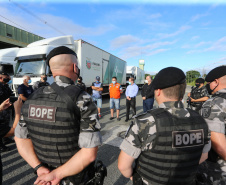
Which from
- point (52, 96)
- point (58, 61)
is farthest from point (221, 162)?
point (58, 61)

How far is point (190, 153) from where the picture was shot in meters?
1.04

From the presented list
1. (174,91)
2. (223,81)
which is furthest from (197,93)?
(174,91)

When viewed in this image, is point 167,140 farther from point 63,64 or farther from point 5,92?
point 5,92

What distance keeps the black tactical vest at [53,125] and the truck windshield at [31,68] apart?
6167 mm

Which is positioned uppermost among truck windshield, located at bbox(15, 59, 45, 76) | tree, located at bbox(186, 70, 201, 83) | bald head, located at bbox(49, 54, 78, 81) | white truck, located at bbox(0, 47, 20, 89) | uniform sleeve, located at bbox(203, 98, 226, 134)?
tree, located at bbox(186, 70, 201, 83)

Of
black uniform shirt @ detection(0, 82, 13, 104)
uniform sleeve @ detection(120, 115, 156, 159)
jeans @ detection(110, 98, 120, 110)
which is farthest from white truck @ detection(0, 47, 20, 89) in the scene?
uniform sleeve @ detection(120, 115, 156, 159)

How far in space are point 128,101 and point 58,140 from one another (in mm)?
5100

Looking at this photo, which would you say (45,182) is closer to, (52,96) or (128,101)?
(52,96)

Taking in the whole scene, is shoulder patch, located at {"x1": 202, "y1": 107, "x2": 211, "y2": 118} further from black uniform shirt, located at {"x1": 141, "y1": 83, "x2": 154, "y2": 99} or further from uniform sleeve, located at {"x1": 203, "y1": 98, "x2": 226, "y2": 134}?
black uniform shirt, located at {"x1": 141, "y1": 83, "x2": 154, "y2": 99}

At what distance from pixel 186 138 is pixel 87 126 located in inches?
29.3

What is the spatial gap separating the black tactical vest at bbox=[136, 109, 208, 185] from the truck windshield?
679 cm

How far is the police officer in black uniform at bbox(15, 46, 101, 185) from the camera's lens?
1054 millimetres

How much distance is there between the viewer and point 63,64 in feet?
3.84

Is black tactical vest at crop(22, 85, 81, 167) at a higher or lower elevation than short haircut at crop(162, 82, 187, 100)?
lower
